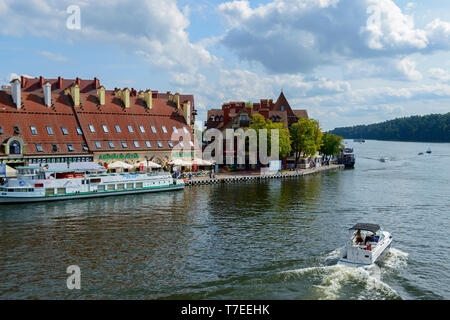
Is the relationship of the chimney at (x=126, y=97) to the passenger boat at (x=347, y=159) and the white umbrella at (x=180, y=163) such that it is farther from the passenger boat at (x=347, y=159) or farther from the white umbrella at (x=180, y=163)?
the passenger boat at (x=347, y=159)

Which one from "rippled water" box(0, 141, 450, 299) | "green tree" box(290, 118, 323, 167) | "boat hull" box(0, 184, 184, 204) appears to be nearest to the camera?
"rippled water" box(0, 141, 450, 299)

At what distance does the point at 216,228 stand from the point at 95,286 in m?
18.0

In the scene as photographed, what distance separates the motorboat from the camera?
31438mm

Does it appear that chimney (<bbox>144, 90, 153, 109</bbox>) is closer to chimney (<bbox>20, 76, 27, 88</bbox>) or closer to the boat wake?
chimney (<bbox>20, 76, 27, 88</bbox>)

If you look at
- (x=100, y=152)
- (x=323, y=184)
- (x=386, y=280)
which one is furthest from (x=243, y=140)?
(x=386, y=280)

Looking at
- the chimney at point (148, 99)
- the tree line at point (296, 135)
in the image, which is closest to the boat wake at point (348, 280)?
the chimney at point (148, 99)

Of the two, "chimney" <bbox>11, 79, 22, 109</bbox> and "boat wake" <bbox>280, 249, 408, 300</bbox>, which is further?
"chimney" <bbox>11, 79, 22, 109</bbox>

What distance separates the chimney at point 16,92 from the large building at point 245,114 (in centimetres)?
5673

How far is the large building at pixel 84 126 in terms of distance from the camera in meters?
68.6

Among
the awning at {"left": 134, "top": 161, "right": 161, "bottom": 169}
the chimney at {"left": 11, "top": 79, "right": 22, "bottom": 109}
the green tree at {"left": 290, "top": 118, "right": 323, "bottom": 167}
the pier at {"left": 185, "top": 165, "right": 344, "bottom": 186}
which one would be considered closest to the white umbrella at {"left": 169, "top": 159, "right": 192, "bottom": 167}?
the pier at {"left": 185, "top": 165, "right": 344, "bottom": 186}

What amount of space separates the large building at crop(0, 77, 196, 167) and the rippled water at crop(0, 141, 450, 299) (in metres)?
16.7

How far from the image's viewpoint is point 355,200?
206 ft

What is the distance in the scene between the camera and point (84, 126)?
76.8 meters

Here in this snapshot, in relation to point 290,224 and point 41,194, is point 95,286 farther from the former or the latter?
point 41,194
